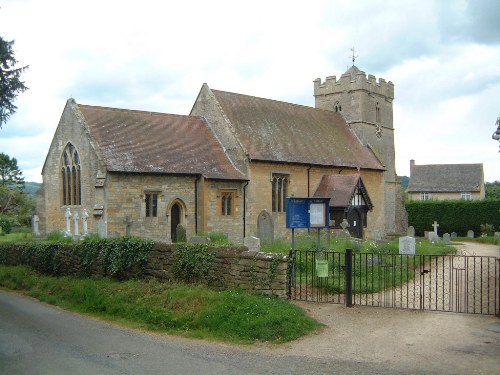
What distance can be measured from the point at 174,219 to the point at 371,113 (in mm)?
20390

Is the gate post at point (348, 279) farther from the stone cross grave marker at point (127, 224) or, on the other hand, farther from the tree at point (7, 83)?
the stone cross grave marker at point (127, 224)

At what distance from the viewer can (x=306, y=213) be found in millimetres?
15867

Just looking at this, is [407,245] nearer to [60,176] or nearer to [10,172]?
[60,176]

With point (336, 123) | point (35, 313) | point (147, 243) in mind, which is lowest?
point (35, 313)

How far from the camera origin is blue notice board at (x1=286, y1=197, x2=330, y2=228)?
1570 cm

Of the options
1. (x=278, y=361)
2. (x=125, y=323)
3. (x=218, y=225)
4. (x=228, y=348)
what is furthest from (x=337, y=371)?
(x=218, y=225)

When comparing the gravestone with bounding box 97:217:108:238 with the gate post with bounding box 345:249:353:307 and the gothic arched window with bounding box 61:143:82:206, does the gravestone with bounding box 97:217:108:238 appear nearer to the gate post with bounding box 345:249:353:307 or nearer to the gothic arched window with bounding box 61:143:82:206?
the gothic arched window with bounding box 61:143:82:206

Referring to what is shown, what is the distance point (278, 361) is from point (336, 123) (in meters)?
32.0

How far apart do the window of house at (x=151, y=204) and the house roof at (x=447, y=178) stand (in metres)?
50.4

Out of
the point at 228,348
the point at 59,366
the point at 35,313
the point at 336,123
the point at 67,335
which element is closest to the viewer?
the point at 59,366

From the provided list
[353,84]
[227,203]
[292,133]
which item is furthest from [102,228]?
[353,84]

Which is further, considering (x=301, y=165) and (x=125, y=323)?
(x=301, y=165)

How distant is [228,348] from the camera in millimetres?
10250

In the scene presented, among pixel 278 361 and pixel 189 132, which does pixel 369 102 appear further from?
pixel 278 361
